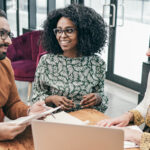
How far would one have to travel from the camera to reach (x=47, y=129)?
45.4 inches

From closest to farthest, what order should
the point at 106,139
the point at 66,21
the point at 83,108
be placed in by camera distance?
the point at 106,139 < the point at 83,108 < the point at 66,21

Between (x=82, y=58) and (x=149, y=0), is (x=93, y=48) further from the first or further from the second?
(x=149, y=0)

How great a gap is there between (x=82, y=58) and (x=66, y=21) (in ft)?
0.99

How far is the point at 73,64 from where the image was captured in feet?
7.15

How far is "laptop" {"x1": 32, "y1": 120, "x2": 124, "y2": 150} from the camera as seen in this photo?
3.63 ft

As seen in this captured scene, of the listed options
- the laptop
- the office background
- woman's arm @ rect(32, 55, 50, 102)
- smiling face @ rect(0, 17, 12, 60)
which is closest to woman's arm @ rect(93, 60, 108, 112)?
woman's arm @ rect(32, 55, 50, 102)

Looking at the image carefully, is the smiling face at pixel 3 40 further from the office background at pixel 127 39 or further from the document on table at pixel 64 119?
the office background at pixel 127 39

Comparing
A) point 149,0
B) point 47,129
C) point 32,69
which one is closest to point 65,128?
point 47,129

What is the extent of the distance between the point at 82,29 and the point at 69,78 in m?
0.39

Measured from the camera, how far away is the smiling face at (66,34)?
7.05 ft

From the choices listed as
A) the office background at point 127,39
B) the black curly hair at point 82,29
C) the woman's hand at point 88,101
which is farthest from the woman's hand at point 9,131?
the office background at point 127,39

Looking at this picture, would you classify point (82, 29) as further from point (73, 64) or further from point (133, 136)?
point (133, 136)

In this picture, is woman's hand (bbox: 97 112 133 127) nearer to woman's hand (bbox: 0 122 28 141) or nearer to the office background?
woman's hand (bbox: 0 122 28 141)

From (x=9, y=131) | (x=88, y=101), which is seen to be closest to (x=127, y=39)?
(x=88, y=101)
